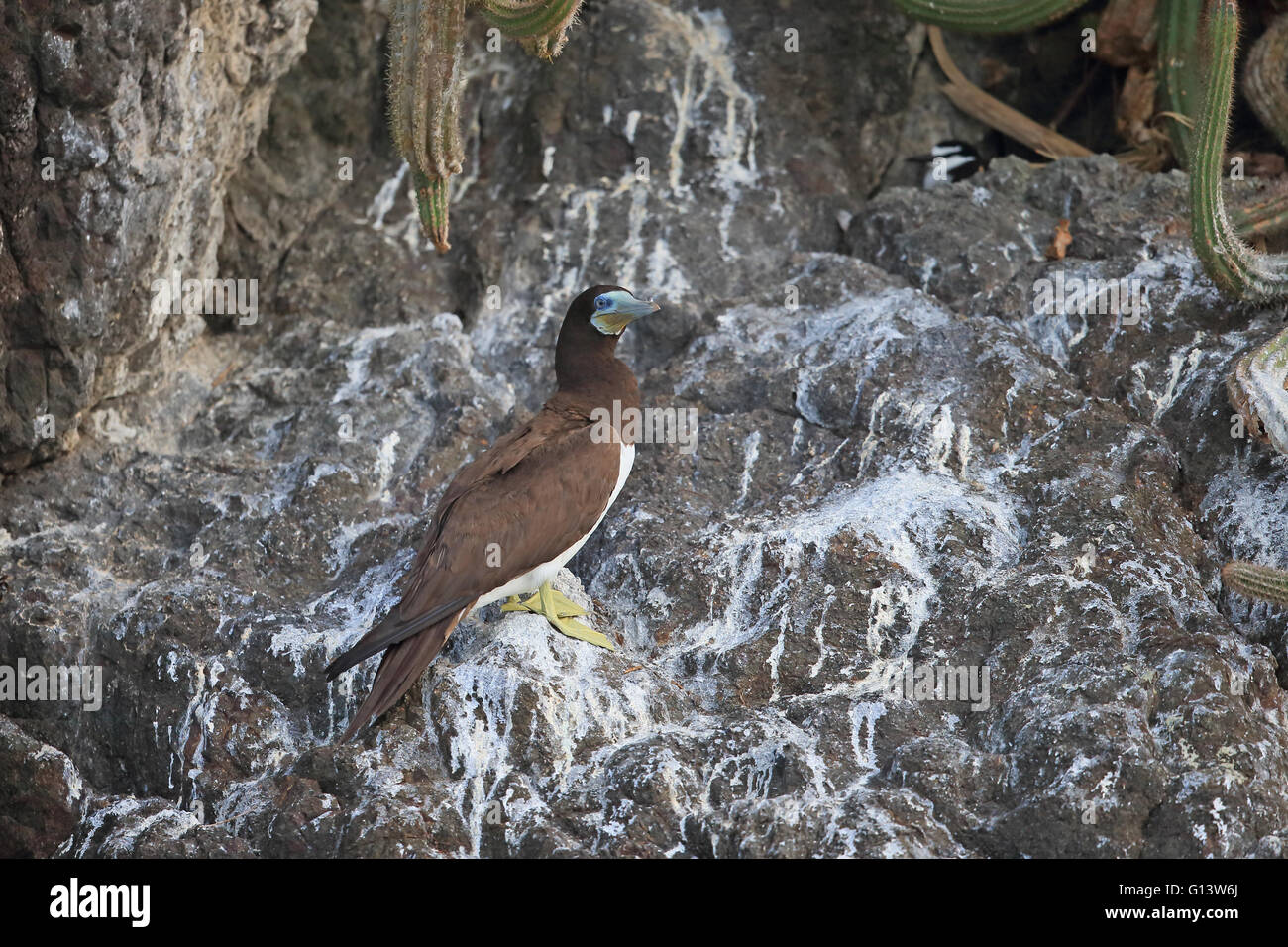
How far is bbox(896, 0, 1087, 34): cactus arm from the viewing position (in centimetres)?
816

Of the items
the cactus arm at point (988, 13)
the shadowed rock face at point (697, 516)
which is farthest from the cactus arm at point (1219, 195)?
the cactus arm at point (988, 13)

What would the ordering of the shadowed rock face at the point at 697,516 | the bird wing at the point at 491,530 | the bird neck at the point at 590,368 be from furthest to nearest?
the bird neck at the point at 590,368, the bird wing at the point at 491,530, the shadowed rock face at the point at 697,516

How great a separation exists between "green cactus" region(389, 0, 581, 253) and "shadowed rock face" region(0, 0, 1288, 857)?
4.65 ft

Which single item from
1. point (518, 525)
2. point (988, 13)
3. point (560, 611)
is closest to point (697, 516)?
point (560, 611)

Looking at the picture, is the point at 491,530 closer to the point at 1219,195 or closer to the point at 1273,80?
the point at 1219,195

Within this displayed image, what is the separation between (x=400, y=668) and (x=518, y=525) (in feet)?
2.57

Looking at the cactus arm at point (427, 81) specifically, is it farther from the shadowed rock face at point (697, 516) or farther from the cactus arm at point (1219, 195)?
the cactus arm at point (1219, 195)

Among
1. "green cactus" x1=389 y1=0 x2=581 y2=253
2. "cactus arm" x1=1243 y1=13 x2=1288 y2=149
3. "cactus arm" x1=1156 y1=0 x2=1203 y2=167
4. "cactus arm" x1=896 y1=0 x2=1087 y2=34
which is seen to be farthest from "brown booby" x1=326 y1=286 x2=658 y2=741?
"cactus arm" x1=1243 y1=13 x2=1288 y2=149

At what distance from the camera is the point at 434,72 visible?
6.62 m

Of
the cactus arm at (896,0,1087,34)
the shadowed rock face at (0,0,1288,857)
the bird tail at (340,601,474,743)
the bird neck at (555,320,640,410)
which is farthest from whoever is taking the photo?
the cactus arm at (896,0,1087,34)

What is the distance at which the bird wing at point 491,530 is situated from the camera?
577 cm

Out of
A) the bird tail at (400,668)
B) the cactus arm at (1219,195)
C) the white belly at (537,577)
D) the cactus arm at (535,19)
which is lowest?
the bird tail at (400,668)

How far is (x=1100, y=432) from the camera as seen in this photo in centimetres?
686

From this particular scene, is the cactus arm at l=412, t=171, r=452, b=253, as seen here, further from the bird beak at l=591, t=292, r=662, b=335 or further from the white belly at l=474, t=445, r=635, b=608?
the white belly at l=474, t=445, r=635, b=608
